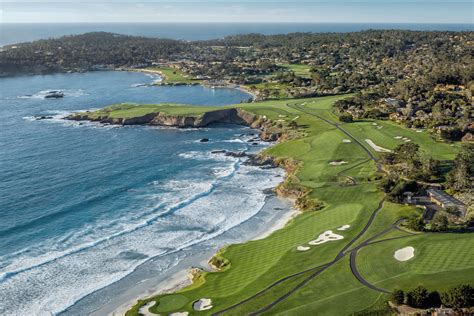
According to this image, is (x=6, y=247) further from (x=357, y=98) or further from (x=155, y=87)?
(x=155, y=87)

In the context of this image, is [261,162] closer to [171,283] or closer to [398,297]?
[171,283]

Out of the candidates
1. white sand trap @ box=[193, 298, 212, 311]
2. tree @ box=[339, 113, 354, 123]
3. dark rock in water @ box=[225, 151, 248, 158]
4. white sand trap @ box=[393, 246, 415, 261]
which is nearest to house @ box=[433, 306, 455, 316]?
white sand trap @ box=[393, 246, 415, 261]

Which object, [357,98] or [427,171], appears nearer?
[427,171]

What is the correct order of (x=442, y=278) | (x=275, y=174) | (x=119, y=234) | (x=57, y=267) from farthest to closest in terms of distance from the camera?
(x=275, y=174), (x=119, y=234), (x=57, y=267), (x=442, y=278)

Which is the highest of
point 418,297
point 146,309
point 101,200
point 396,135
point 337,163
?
point 396,135

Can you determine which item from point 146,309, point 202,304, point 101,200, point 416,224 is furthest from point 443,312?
point 101,200

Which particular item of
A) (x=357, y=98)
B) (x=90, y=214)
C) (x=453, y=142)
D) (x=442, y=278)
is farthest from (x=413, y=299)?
(x=357, y=98)

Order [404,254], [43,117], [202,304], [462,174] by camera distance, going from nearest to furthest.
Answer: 1. [202,304]
2. [404,254]
3. [462,174]
4. [43,117]
